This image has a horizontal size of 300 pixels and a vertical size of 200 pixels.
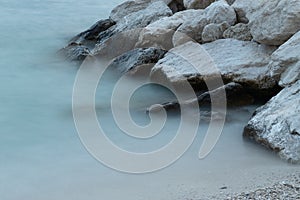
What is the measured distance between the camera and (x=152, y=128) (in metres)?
5.33

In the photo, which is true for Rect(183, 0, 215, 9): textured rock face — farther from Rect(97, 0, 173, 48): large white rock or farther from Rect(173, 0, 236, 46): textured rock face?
Rect(173, 0, 236, 46): textured rock face

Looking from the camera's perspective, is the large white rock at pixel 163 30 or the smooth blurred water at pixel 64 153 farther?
the large white rock at pixel 163 30

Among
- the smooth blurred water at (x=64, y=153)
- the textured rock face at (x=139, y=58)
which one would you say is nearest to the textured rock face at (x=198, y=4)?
the textured rock face at (x=139, y=58)

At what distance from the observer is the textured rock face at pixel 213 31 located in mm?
6922

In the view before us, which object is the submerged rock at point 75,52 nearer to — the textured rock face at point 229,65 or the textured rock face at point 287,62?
the textured rock face at point 229,65

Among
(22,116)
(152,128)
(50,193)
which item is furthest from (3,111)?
(50,193)

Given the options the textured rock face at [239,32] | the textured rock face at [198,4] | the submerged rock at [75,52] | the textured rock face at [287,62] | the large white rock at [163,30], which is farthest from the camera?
the textured rock face at [198,4]

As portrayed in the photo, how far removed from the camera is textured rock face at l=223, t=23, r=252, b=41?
6605 mm

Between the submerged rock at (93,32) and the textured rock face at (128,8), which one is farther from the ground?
the textured rock face at (128,8)

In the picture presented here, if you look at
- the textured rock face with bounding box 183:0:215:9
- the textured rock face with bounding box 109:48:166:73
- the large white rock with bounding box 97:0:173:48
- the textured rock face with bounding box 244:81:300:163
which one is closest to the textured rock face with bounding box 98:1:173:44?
the large white rock with bounding box 97:0:173:48

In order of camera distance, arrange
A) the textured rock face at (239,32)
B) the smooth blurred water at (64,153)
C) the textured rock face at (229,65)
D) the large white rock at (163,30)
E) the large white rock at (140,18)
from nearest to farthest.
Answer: the smooth blurred water at (64,153) < the textured rock face at (229,65) < the textured rock face at (239,32) < the large white rock at (163,30) < the large white rock at (140,18)

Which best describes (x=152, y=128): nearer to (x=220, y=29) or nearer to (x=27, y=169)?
(x=27, y=169)

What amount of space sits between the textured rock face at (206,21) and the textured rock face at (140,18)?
3.90 feet

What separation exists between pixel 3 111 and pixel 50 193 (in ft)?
7.70
